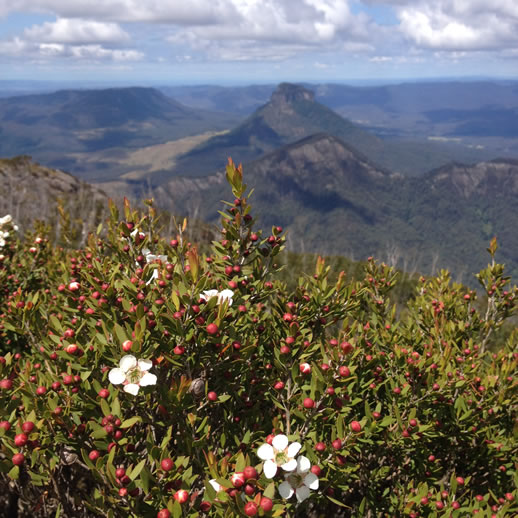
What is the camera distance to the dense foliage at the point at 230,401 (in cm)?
219

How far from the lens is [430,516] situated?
2777 millimetres

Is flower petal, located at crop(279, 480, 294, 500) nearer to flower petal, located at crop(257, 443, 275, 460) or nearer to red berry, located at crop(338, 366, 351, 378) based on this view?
flower petal, located at crop(257, 443, 275, 460)

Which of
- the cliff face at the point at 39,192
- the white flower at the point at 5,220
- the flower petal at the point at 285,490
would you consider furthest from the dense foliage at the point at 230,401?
the cliff face at the point at 39,192

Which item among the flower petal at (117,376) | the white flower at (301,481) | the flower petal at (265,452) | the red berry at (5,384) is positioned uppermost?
the flower petal at (117,376)

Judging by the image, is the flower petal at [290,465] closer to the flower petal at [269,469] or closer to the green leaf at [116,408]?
the flower petal at [269,469]

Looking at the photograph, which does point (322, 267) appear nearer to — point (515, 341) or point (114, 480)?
point (114, 480)

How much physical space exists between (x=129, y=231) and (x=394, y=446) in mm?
2792

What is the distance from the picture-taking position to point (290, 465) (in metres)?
1.98

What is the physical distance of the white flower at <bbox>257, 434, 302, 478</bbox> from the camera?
198cm

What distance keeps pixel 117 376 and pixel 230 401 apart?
1.34 m

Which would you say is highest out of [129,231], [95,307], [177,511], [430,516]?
[129,231]

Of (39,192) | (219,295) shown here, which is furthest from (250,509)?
(39,192)

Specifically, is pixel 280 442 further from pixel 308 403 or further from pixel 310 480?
pixel 308 403

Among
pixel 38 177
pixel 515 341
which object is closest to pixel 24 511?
pixel 515 341
